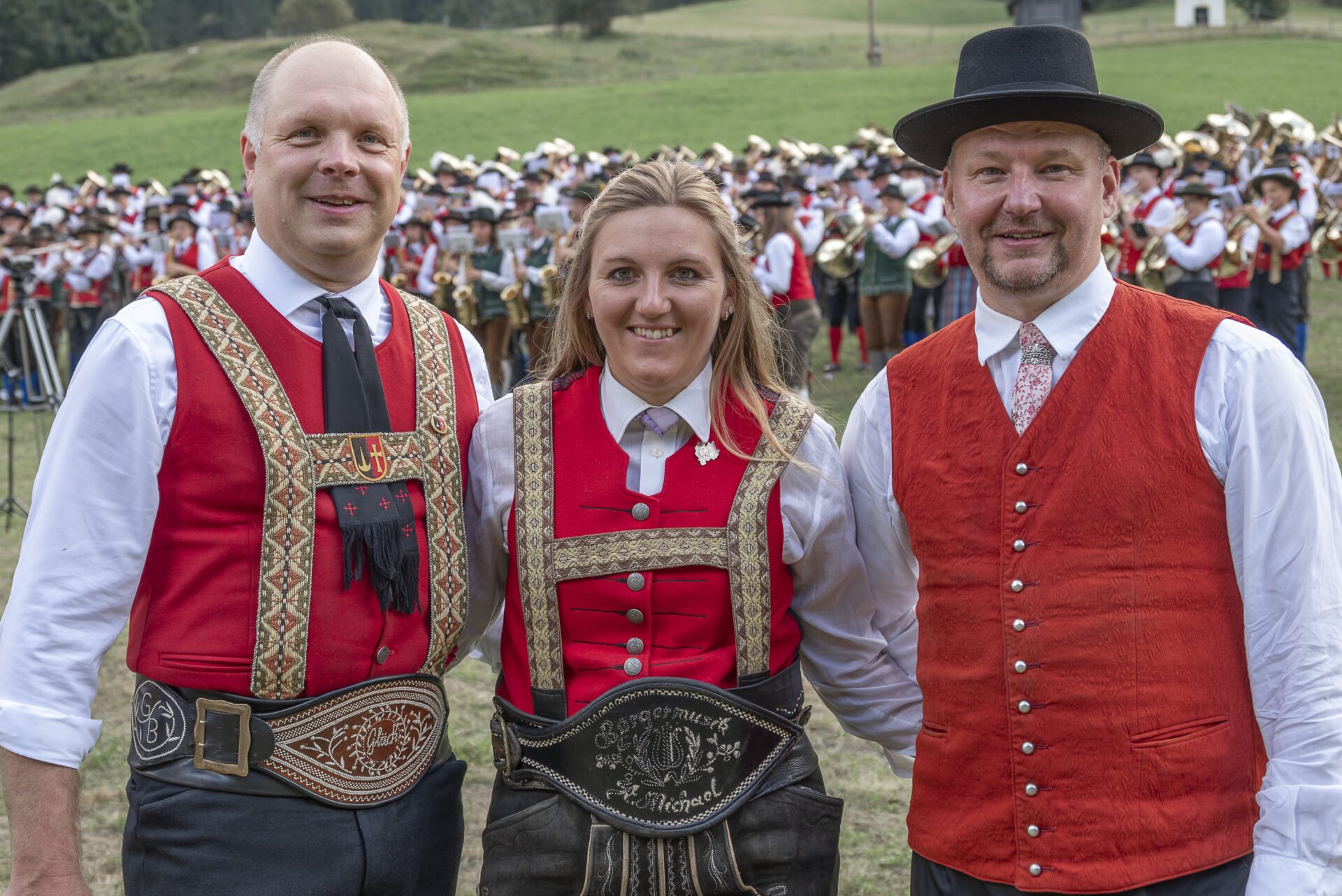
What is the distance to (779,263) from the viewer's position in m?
10.3

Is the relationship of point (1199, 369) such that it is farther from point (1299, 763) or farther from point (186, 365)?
point (186, 365)

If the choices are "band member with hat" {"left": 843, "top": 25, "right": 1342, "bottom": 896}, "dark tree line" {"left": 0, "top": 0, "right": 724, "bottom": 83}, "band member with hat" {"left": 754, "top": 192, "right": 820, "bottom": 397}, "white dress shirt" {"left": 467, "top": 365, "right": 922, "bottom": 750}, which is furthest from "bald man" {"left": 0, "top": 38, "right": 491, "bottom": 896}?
"dark tree line" {"left": 0, "top": 0, "right": 724, "bottom": 83}

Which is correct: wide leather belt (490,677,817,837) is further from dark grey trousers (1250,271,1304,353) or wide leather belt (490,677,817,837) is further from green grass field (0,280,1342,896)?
dark grey trousers (1250,271,1304,353)

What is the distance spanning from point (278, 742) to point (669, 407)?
86 cm

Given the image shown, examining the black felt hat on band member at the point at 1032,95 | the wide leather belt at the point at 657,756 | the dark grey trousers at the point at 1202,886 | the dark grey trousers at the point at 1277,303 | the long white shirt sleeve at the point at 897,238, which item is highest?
the long white shirt sleeve at the point at 897,238

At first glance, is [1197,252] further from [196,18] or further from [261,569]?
[196,18]

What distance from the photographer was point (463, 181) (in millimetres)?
20203

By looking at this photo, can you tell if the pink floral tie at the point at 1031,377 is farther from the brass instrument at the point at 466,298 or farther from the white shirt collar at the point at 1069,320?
the brass instrument at the point at 466,298

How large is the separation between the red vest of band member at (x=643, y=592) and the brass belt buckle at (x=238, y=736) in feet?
1.55

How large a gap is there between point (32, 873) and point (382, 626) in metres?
0.61

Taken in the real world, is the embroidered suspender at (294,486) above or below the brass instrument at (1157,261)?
below

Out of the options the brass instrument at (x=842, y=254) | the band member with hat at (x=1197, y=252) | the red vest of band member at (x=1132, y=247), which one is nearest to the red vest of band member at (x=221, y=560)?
the band member with hat at (x=1197, y=252)

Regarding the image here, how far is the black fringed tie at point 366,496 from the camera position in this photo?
6.66 ft

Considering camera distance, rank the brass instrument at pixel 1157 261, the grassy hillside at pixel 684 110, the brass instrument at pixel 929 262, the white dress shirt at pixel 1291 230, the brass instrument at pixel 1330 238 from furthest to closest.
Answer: the grassy hillside at pixel 684 110 < the brass instrument at pixel 1330 238 < the brass instrument at pixel 929 262 < the white dress shirt at pixel 1291 230 < the brass instrument at pixel 1157 261
